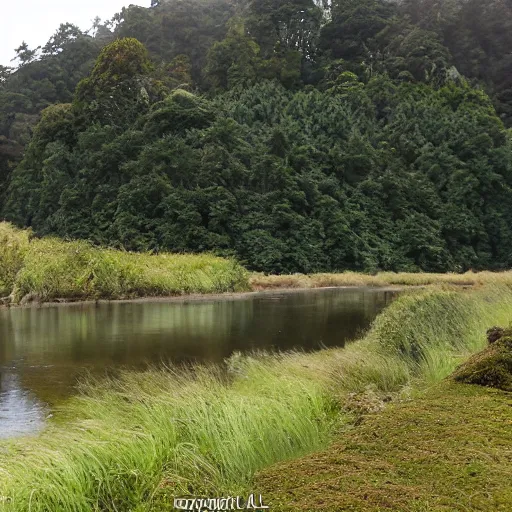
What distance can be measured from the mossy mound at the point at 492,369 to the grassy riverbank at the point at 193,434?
0.95 metres

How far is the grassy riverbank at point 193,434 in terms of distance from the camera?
15.2 feet

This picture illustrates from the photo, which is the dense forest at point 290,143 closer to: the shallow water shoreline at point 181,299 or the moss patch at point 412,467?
the shallow water shoreline at point 181,299

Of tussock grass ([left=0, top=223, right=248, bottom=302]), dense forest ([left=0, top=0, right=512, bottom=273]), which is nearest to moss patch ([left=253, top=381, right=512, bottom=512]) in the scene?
tussock grass ([left=0, top=223, right=248, bottom=302])

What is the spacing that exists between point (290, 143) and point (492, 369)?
1685 inches

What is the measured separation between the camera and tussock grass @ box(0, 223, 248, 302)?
79.1ft

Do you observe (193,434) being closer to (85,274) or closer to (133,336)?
(133,336)

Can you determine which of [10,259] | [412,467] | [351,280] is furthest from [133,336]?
[351,280]

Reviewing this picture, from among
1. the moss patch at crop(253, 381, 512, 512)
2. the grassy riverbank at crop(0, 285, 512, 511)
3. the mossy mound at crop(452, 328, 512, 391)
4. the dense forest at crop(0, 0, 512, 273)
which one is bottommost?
the grassy riverbank at crop(0, 285, 512, 511)

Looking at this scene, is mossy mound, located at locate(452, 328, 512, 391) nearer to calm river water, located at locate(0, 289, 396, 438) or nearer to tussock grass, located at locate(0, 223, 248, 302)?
calm river water, located at locate(0, 289, 396, 438)

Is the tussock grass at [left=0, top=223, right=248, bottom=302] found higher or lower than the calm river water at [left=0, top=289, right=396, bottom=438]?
higher

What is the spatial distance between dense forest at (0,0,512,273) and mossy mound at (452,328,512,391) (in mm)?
29207

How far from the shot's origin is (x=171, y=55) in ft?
223

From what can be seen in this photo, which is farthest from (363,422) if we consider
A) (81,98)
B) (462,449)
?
(81,98)

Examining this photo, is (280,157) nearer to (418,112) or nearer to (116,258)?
(418,112)
